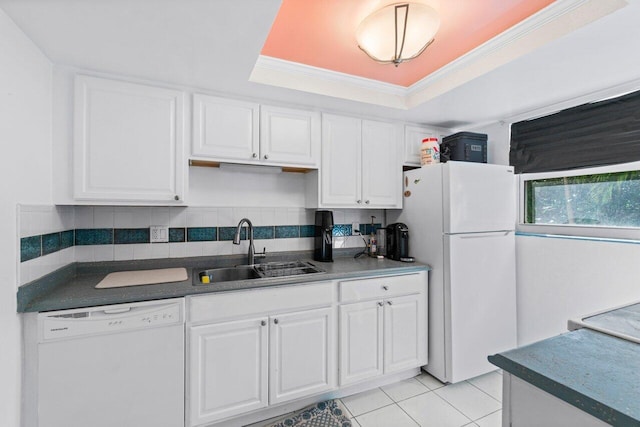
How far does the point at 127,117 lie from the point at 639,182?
3.27 meters

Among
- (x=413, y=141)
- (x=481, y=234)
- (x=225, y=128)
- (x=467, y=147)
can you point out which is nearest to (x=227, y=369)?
(x=225, y=128)

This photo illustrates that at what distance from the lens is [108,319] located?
1424mm

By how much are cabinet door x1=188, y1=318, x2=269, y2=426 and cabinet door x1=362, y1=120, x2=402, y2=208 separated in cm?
133

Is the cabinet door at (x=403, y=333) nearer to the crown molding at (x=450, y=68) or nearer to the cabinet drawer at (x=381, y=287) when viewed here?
the cabinet drawer at (x=381, y=287)

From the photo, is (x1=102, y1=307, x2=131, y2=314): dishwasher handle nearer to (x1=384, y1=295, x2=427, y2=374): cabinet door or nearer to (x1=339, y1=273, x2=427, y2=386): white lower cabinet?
(x1=339, y1=273, x2=427, y2=386): white lower cabinet

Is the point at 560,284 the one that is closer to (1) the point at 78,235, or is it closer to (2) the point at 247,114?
(2) the point at 247,114

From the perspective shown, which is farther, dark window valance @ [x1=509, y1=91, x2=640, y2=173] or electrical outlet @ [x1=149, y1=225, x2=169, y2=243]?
electrical outlet @ [x1=149, y1=225, x2=169, y2=243]

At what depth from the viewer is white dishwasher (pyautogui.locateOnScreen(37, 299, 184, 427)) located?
4.42 ft

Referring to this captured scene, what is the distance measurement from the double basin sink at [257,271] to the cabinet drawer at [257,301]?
18 centimetres

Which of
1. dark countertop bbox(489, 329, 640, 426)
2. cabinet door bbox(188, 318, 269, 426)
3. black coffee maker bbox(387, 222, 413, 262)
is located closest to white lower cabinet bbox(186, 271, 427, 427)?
cabinet door bbox(188, 318, 269, 426)

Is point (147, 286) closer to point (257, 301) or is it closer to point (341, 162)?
point (257, 301)

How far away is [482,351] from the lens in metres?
2.21

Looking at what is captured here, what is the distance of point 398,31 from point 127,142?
5.35 feet

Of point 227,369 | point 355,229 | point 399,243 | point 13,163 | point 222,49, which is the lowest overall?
point 227,369
